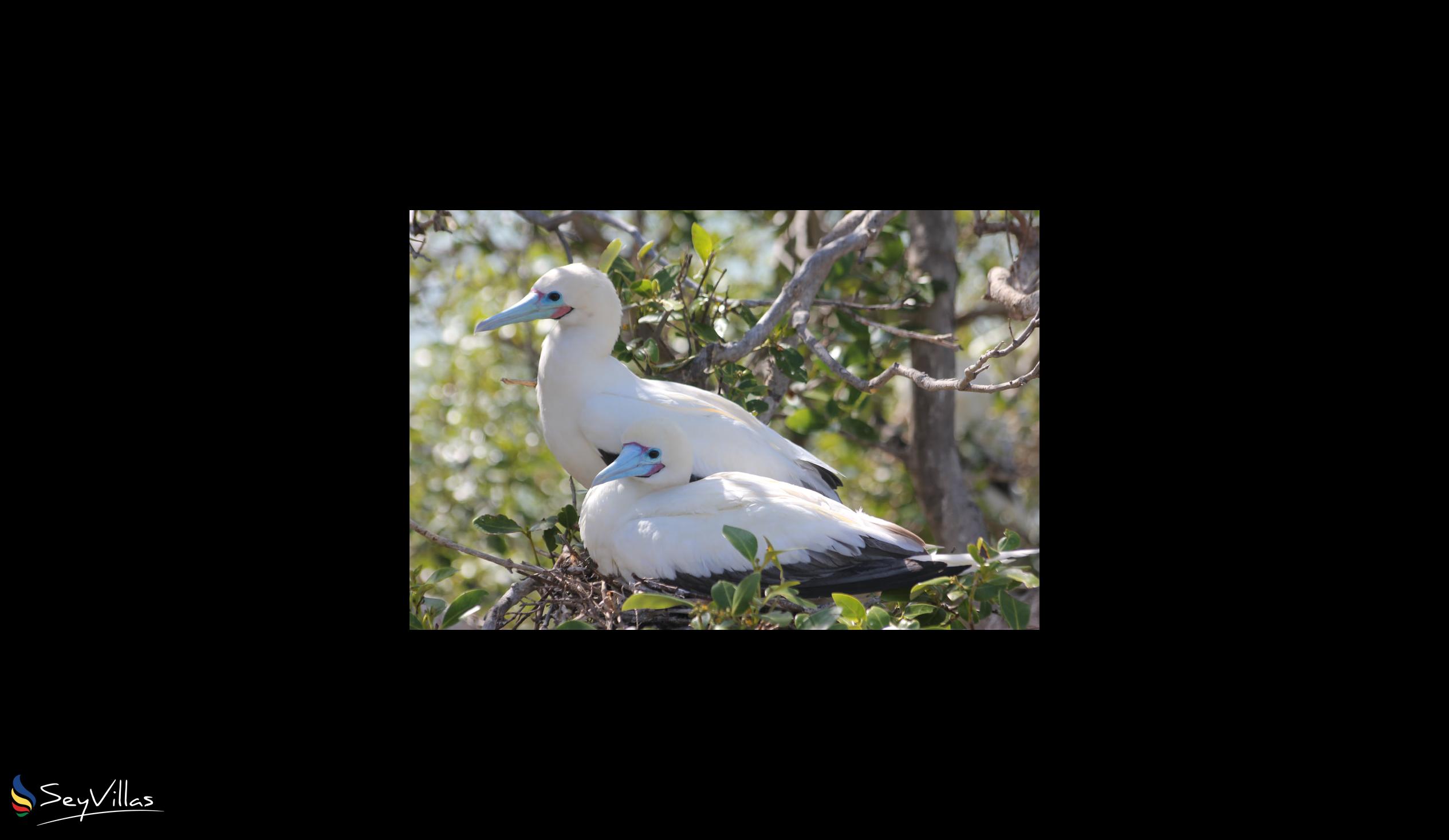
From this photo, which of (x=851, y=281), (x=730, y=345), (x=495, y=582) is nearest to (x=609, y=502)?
(x=730, y=345)

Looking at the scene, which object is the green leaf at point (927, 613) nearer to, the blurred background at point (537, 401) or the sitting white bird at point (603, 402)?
the sitting white bird at point (603, 402)

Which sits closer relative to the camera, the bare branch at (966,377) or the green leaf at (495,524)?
the bare branch at (966,377)

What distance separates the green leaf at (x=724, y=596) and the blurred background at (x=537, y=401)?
1.74 m

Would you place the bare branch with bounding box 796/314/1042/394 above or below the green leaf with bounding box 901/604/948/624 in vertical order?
above

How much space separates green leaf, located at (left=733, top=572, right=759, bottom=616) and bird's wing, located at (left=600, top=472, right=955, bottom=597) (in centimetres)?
19

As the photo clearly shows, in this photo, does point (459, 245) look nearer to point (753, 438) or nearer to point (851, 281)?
point (851, 281)

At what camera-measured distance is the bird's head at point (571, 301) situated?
2686 mm

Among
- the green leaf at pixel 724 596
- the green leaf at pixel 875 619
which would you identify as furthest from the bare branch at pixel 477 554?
the green leaf at pixel 875 619

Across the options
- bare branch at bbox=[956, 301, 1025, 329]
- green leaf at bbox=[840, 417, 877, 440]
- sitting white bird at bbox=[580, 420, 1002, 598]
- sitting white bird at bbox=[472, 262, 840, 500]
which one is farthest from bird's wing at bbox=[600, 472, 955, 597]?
bare branch at bbox=[956, 301, 1025, 329]

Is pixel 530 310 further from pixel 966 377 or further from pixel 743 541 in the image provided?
pixel 966 377

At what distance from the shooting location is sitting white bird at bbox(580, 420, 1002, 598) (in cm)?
226

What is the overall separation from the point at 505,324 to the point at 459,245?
58.1 inches

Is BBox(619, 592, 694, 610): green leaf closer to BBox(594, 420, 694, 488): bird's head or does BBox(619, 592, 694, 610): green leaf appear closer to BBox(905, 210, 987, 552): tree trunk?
BBox(594, 420, 694, 488): bird's head

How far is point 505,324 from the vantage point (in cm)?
261
